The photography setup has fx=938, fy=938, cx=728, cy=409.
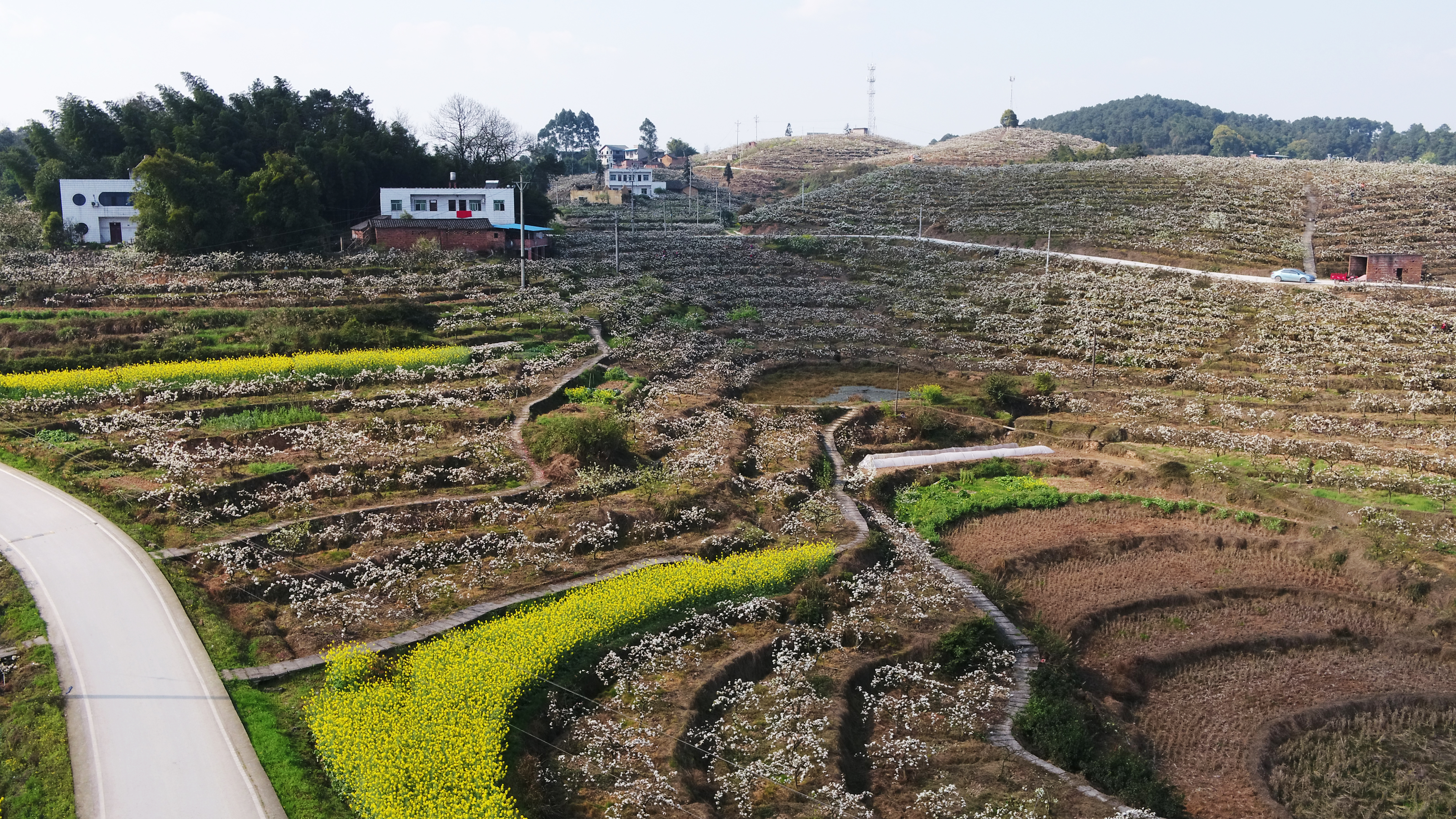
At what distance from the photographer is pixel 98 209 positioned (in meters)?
51.2

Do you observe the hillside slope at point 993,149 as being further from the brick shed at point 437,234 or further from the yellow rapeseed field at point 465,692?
the yellow rapeseed field at point 465,692

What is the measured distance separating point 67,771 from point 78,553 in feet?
26.4

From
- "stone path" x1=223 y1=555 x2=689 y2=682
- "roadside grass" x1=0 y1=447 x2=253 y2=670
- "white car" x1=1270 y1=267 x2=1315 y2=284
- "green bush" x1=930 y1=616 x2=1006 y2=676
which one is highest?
"white car" x1=1270 y1=267 x2=1315 y2=284

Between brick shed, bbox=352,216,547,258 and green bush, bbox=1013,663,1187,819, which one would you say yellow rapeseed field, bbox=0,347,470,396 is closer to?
brick shed, bbox=352,216,547,258

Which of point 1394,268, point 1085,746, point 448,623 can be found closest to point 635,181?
point 1394,268

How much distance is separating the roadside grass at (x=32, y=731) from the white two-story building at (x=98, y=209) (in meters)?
40.6

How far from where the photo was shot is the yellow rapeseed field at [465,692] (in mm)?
13367

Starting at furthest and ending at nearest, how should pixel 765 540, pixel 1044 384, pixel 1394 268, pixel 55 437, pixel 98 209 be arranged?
pixel 1394 268
pixel 98 209
pixel 1044 384
pixel 55 437
pixel 765 540

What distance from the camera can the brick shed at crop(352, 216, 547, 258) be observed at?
5319 centimetres

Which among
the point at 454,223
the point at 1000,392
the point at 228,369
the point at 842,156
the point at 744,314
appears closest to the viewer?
the point at 228,369

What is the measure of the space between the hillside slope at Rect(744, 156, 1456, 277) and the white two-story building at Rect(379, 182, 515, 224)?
29.8 m

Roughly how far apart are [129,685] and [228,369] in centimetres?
1961

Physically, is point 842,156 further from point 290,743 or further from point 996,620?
point 290,743

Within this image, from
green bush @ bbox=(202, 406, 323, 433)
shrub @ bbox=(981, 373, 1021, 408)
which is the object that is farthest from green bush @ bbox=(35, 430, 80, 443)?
shrub @ bbox=(981, 373, 1021, 408)
